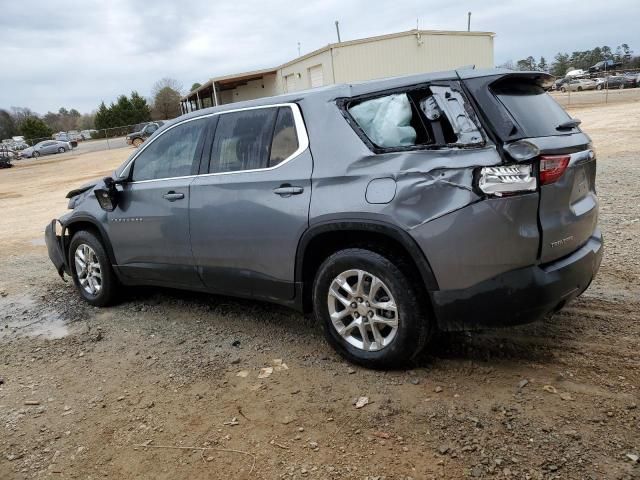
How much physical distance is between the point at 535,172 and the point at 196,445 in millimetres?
2357

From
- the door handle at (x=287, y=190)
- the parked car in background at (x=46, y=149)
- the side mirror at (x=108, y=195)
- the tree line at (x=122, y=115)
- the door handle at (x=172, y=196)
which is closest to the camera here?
the door handle at (x=287, y=190)

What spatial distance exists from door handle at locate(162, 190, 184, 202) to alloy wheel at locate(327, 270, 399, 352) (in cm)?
161

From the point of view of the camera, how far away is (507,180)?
2943 mm

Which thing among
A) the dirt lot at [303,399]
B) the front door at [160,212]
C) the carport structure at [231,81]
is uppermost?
the carport structure at [231,81]

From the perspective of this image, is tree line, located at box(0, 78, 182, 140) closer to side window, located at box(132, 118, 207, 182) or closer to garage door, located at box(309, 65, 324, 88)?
garage door, located at box(309, 65, 324, 88)

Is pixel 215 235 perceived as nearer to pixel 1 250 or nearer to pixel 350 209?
pixel 350 209

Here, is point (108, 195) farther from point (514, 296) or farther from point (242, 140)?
point (514, 296)

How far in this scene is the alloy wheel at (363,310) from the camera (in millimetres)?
3416

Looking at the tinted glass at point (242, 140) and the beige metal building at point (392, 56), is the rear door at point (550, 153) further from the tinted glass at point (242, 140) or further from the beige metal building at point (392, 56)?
the beige metal building at point (392, 56)

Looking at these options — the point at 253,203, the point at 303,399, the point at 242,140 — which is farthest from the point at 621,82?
the point at 303,399

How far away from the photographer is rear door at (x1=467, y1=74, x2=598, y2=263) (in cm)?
302

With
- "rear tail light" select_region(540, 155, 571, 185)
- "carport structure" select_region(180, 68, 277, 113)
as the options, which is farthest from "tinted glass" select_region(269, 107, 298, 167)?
"carport structure" select_region(180, 68, 277, 113)

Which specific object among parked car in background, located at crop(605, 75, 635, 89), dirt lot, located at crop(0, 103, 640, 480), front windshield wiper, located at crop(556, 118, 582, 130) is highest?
front windshield wiper, located at crop(556, 118, 582, 130)

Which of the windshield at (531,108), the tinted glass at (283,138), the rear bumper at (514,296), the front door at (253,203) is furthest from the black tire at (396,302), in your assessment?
the windshield at (531,108)
